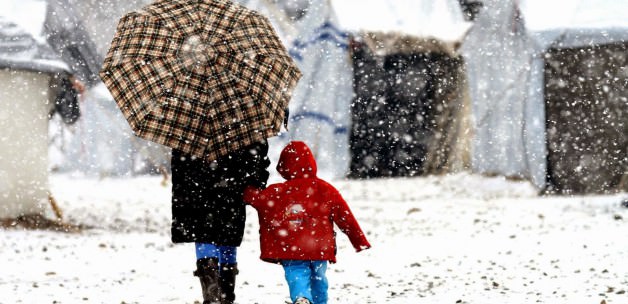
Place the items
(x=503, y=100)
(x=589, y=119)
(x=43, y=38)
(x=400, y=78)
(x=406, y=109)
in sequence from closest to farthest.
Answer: (x=43, y=38), (x=589, y=119), (x=503, y=100), (x=400, y=78), (x=406, y=109)

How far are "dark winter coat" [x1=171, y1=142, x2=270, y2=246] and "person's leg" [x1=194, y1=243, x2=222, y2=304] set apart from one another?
47 mm

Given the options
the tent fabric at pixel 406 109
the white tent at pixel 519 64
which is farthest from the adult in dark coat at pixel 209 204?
the tent fabric at pixel 406 109

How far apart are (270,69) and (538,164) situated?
8.43m

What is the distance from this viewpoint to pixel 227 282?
3.55 m

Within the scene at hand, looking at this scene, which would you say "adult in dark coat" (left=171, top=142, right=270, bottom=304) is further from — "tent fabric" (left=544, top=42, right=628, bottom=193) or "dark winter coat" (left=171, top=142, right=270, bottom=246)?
"tent fabric" (left=544, top=42, right=628, bottom=193)

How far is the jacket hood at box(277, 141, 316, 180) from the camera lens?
3.24m

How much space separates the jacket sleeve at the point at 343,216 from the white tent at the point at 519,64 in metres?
8.03

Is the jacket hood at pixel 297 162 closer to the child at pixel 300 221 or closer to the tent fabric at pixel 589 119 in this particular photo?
the child at pixel 300 221

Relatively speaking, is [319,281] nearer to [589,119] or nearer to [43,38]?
[43,38]

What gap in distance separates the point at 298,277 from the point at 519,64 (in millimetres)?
9444

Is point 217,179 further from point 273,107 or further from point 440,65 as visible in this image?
point 440,65

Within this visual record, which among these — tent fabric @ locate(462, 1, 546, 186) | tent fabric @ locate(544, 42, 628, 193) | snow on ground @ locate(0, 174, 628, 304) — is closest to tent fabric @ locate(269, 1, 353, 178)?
tent fabric @ locate(462, 1, 546, 186)

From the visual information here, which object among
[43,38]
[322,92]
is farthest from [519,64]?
[43,38]

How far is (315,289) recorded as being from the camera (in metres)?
3.35
